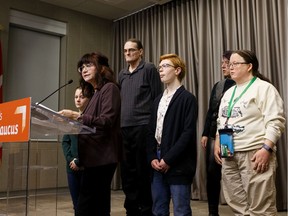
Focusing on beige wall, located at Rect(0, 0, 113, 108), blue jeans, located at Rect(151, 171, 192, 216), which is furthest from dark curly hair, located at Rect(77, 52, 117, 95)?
beige wall, located at Rect(0, 0, 113, 108)

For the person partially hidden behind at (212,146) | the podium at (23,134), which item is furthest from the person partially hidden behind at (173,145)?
the person partially hidden behind at (212,146)

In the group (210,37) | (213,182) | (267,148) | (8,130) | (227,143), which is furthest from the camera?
(210,37)

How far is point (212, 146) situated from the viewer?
253 cm

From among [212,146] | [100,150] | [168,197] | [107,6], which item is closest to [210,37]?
[107,6]

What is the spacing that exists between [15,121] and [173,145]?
796mm

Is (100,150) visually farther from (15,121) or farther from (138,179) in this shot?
(138,179)

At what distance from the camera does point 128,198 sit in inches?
90.5

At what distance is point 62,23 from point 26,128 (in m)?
3.67

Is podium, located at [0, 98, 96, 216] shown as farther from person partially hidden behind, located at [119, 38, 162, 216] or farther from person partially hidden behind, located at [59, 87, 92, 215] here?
person partially hidden behind, located at [119, 38, 162, 216]

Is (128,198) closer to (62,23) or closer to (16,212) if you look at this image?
(16,212)

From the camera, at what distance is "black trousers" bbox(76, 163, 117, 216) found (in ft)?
5.10

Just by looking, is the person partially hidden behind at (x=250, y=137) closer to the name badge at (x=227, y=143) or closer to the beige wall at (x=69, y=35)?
the name badge at (x=227, y=143)

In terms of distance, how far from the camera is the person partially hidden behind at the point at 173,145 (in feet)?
5.66

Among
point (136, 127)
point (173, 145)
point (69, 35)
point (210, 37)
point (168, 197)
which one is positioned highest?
point (69, 35)
